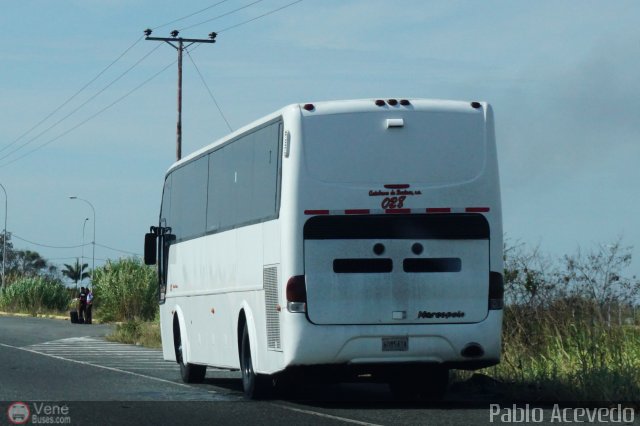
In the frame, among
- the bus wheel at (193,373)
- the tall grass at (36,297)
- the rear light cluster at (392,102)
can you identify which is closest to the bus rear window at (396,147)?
the rear light cluster at (392,102)

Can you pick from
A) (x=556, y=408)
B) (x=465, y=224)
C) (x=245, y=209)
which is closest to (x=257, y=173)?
(x=245, y=209)

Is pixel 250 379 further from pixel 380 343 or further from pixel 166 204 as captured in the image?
pixel 166 204

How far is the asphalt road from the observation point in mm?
14109

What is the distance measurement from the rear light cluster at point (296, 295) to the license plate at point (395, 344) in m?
1.01

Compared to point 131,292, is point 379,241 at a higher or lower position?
lower

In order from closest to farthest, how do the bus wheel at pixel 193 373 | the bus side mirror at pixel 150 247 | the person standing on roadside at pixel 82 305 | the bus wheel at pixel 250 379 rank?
the bus wheel at pixel 250 379
the bus wheel at pixel 193 373
the bus side mirror at pixel 150 247
the person standing on roadside at pixel 82 305

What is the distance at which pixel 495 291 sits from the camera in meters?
15.5

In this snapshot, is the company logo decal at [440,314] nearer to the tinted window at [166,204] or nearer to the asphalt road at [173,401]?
the asphalt road at [173,401]

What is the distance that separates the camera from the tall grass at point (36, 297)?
68.1 metres

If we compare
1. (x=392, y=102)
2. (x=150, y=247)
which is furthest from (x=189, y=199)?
(x=392, y=102)

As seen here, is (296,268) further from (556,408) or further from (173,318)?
(173,318)

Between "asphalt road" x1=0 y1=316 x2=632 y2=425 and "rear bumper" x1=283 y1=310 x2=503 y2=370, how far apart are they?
0.58 m

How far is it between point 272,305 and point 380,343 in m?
1.41

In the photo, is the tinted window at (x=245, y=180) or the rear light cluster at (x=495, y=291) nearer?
the rear light cluster at (x=495, y=291)
